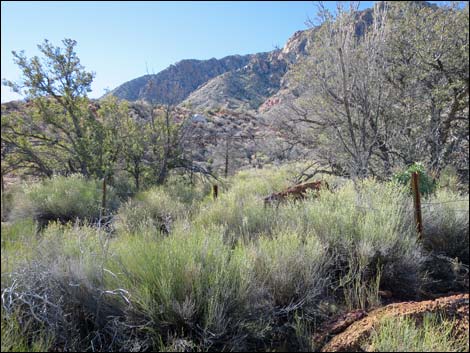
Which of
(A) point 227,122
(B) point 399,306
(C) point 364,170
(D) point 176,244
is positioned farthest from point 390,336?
(A) point 227,122

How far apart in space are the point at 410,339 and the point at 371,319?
1.90 feet

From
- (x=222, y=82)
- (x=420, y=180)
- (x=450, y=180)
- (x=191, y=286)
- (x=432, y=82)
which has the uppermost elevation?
(x=222, y=82)

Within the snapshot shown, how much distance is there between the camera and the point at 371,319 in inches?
113

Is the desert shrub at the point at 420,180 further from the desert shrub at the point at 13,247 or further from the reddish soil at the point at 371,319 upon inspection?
the desert shrub at the point at 13,247

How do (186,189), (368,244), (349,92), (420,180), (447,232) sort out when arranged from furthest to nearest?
(186,189) < (349,92) < (420,180) < (447,232) < (368,244)

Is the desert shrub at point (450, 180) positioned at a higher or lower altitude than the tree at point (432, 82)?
lower

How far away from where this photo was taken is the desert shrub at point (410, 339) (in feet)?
7.55

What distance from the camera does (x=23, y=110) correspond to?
9.26 m

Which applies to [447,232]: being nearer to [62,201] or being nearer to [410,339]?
[410,339]

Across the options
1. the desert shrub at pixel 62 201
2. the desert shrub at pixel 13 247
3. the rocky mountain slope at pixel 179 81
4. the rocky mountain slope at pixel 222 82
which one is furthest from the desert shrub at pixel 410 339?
the rocky mountain slope at pixel 179 81

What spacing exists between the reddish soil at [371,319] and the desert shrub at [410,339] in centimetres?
10

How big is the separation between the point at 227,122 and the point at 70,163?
69.3 feet

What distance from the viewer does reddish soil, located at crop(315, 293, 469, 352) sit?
261 cm

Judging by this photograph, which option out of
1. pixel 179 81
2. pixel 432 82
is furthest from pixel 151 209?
pixel 179 81
